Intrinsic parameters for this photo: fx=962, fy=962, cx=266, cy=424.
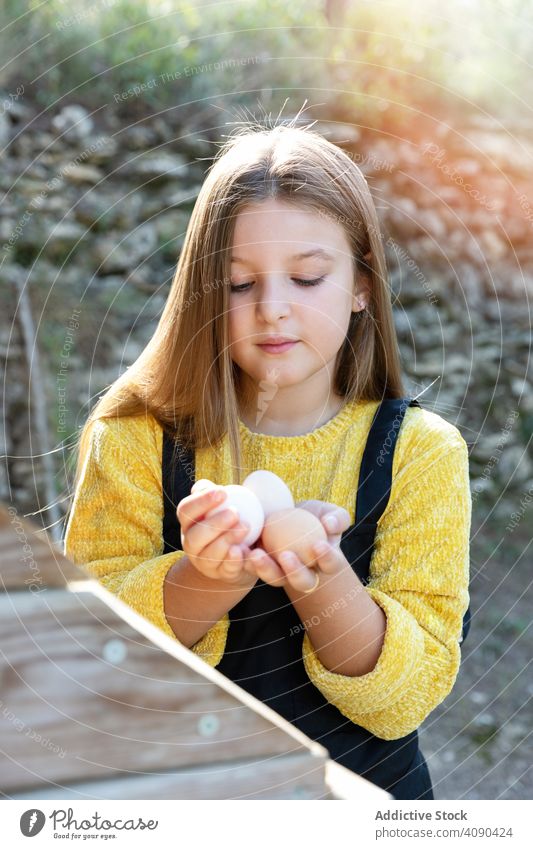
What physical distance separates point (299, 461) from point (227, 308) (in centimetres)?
20

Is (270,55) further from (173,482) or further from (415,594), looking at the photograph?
(415,594)

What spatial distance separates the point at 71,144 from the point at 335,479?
6.33ft

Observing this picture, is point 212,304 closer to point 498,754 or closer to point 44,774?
point 44,774

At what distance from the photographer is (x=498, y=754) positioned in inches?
81.9

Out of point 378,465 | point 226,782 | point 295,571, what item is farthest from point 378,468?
point 226,782

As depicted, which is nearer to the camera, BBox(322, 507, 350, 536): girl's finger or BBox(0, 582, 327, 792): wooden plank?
BBox(0, 582, 327, 792): wooden plank

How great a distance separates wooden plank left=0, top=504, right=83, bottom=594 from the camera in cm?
61

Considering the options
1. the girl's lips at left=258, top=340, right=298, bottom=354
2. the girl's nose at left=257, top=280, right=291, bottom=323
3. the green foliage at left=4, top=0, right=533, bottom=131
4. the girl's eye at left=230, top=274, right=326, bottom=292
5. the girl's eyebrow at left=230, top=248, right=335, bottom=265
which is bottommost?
the girl's lips at left=258, top=340, right=298, bottom=354

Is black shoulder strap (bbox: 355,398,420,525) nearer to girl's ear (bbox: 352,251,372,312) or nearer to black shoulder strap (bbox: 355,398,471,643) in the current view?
black shoulder strap (bbox: 355,398,471,643)

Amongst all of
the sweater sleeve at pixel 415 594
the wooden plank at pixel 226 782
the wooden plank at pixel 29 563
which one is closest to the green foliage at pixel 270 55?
the sweater sleeve at pixel 415 594

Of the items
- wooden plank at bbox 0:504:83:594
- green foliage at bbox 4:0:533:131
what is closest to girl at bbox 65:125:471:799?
wooden plank at bbox 0:504:83:594

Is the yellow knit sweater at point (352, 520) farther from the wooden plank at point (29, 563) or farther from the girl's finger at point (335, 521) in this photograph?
the wooden plank at point (29, 563)

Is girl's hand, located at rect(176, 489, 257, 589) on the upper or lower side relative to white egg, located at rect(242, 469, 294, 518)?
lower

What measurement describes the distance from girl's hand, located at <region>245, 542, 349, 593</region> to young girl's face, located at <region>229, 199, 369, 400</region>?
0.26 metres
